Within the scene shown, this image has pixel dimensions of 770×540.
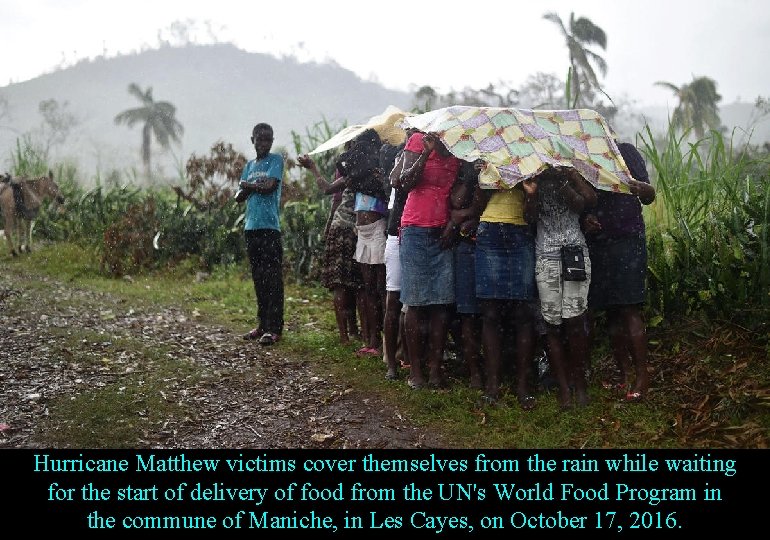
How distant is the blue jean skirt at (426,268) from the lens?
172 inches

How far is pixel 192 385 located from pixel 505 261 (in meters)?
2.46

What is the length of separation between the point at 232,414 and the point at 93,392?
105 cm

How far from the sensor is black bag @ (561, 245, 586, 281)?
383 centimetres

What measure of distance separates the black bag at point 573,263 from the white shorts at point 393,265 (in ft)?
4.06

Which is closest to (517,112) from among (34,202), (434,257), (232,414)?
(434,257)

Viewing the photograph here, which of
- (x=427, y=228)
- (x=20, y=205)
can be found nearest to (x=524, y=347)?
(x=427, y=228)

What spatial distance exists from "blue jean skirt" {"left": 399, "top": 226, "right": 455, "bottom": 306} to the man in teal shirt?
1.82 m

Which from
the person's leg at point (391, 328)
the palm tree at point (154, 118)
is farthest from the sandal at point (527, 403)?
the palm tree at point (154, 118)

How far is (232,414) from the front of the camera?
4250 millimetres

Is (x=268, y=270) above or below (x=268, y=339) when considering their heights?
above

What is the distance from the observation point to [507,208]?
4008 millimetres

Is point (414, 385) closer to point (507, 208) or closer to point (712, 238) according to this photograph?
point (507, 208)

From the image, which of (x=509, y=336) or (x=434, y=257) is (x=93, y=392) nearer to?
(x=434, y=257)

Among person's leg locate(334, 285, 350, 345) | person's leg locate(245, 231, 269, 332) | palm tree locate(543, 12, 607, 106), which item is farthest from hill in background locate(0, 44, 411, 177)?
person's leg locate(334, 285, 350, 345)
